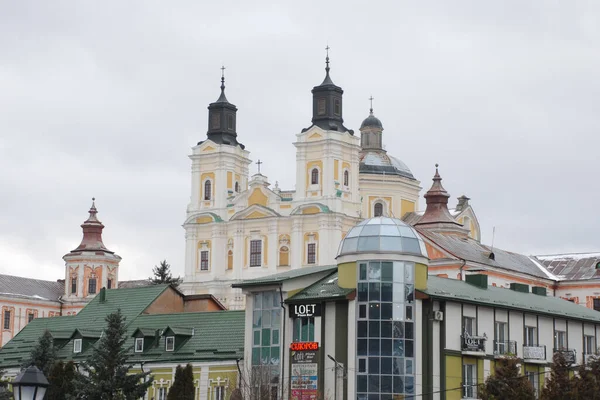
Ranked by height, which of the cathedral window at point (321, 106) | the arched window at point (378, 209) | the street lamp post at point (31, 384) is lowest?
the street lamp post at point (31, 384)

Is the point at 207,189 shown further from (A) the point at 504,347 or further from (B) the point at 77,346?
(A) the point at 504,347

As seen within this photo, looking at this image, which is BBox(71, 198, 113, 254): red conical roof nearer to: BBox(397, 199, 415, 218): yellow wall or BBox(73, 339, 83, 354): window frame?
BBox(397, 199, 415, 218): yellow wall

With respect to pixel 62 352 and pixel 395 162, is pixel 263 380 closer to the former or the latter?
pixel 62 352

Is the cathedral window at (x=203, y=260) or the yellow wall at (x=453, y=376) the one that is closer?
the yellow wall at (x=453, y=376)

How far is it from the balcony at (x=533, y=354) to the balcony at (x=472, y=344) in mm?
3700

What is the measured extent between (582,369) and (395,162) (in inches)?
3377

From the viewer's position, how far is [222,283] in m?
121

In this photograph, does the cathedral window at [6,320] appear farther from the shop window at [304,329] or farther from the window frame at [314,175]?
the shop window at [304,329]

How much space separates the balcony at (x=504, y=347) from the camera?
53047 mm

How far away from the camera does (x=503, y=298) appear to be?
56250 millimetres

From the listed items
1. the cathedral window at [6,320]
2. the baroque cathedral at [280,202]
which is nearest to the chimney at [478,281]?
the baroque cathedral at [280,202]

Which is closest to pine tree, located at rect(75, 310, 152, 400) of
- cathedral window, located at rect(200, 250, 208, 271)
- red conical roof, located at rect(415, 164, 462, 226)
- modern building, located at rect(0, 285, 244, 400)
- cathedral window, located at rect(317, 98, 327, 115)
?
modern building, located at rect(0, 285, 244, 400)

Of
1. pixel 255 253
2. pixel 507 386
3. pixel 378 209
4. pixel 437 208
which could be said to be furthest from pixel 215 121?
pixel 507 386

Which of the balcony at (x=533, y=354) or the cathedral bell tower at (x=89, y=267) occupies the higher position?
the cathedral bell tower at (x=89, y=267)
